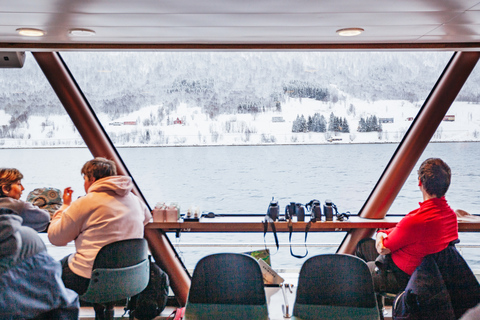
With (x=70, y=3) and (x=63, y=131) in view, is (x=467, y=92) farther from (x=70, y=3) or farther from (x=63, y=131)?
(x=63, y=131)

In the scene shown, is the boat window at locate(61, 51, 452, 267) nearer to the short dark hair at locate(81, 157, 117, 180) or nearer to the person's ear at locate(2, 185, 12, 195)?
the short dark hair at locate(81, 157, 117, 180)

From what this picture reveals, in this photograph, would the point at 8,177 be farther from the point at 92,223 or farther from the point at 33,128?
the point at 33,128

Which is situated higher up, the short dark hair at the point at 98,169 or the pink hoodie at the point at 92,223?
the short dark hair at the point at 98,169

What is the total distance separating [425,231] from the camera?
2521 millimetres

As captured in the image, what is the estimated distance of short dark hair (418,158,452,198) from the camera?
257 cm

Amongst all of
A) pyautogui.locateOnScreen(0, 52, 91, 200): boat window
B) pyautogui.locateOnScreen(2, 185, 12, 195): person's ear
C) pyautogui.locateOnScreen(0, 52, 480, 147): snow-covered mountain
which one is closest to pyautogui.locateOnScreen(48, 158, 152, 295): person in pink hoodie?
pyautogui.locateOnScreen(2, 185, 12, 195): person's ear

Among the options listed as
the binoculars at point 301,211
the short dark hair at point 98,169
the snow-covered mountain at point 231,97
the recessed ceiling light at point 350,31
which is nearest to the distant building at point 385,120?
the snow-covered mountain at point 231,97

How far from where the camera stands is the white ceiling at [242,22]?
2.18 metres

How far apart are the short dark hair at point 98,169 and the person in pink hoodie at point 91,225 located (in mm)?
130

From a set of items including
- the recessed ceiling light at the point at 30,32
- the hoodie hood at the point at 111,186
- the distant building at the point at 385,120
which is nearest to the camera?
the hoodie hood at the point at 111,186

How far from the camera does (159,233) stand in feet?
12.5

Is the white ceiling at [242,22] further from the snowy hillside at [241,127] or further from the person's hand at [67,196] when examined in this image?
the person's hand at [67,196]

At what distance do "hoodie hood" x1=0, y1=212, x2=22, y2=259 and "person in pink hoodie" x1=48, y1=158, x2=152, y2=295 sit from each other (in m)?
0.99

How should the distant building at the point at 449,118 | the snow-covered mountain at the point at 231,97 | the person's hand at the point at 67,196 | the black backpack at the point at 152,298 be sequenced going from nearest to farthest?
the person's hand at the point at 67,196 → the black backpack at the point at 152,298 → the distant building at the point at 449,118 → the snow-covered mountain at the point at 231,97
